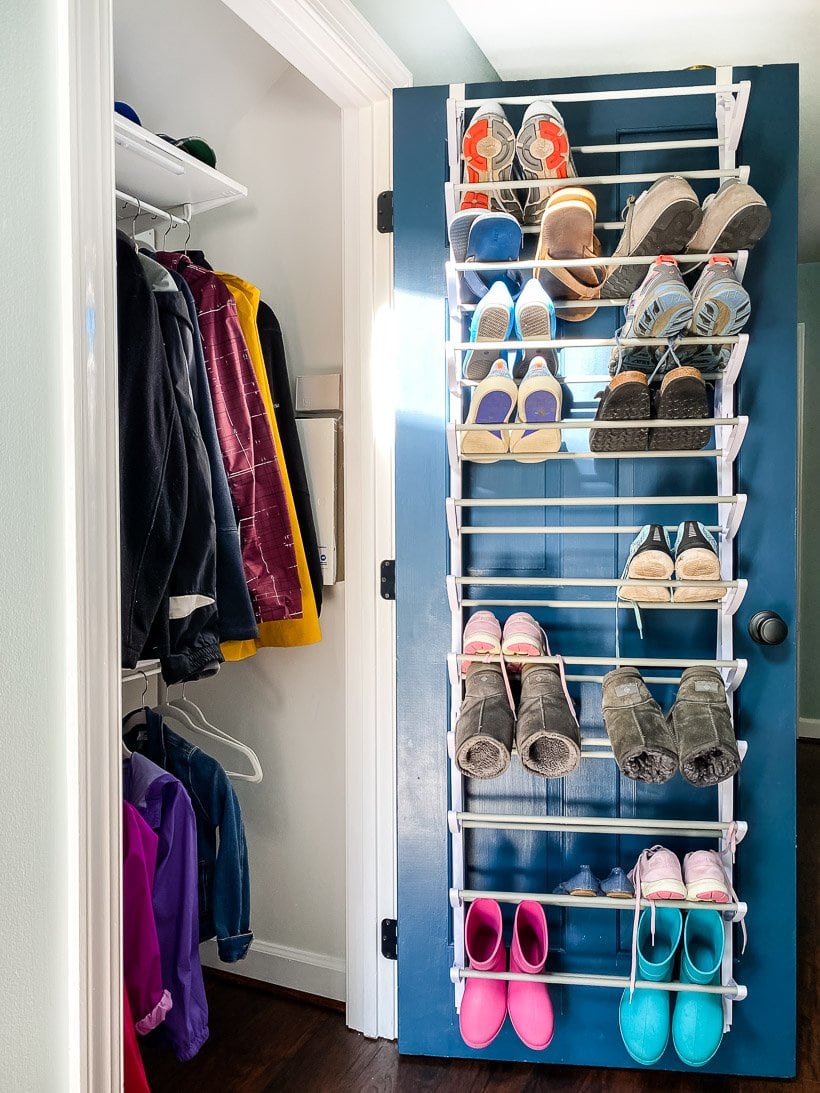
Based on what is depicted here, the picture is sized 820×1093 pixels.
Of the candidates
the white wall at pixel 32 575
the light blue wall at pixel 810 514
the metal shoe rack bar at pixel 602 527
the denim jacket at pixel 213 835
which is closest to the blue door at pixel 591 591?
the metal shoe rack bar at pixel 602 527

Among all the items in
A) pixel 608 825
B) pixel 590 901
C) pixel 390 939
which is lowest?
pixel 390 939

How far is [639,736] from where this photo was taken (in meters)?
1.53

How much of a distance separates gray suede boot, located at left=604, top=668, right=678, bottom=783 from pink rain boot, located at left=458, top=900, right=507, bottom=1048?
0.49 meters

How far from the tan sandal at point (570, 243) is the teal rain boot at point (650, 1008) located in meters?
1.24

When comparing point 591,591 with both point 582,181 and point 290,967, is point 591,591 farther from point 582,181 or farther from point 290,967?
point 290,967

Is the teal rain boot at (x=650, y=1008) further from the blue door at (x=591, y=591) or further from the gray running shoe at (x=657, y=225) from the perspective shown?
the gray running shoe at (x=657, y=225)

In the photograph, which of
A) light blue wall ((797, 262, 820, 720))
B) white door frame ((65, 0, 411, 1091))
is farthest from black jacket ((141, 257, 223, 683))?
light blue wall ((797, 262, 820, 720))

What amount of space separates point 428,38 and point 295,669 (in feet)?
5.09

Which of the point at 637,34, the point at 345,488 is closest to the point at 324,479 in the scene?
the point at 345,488

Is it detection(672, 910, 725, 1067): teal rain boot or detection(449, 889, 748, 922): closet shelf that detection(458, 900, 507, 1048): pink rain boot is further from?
detection(672, 910, 725, 1067): teal rain boot

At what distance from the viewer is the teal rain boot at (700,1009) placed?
1657 mm

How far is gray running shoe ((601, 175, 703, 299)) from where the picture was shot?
1529 mm

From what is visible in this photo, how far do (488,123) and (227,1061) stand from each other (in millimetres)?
2015

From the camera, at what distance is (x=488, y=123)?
5.50 ft
